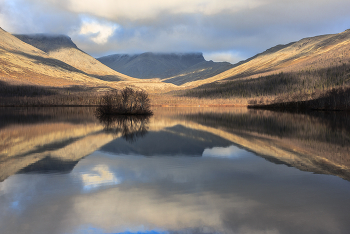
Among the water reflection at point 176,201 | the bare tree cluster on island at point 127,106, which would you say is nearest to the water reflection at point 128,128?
the water reflection at point 176,201

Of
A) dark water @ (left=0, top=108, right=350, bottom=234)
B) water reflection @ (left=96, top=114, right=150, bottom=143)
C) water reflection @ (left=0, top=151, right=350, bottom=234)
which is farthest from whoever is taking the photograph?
water reflection @ (left=96, top=114, right=150, bottom=143)

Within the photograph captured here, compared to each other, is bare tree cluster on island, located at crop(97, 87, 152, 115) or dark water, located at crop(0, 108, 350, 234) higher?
bare tree cluster on island, located at crop(97, 87, 152, 115)

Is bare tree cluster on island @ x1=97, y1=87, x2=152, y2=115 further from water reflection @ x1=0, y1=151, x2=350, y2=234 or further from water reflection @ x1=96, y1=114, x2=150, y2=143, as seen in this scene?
water reflection @ x1=0, y1=151, x2=350, y2=234

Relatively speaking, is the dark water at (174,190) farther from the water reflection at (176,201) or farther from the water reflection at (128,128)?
the water reflection at (128,128)

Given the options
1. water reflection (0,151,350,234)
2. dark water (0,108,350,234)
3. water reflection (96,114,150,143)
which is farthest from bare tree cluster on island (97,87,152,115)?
water reflection (0,151,350,234)

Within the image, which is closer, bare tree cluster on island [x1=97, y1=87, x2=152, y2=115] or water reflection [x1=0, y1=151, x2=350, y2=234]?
water reflection [x1=0, y1=151, x2=350, y2=234]

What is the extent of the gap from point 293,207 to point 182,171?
5.23 meters

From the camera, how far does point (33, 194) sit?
9.29 m

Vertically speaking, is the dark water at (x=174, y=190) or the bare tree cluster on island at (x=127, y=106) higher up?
the bare tree cluster on island at (x=127, y=106)

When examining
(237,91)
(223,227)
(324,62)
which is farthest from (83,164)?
(324,62)

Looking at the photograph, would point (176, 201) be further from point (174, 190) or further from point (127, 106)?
point (127, 106)

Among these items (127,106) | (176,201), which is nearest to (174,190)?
(176,201)

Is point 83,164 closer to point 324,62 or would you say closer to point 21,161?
point 21,161

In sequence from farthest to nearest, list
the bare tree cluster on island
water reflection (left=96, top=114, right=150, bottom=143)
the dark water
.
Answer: the bare tree cluster on island → water reflection (left=96, top=114, right=150, bottom=143) → the dark water
